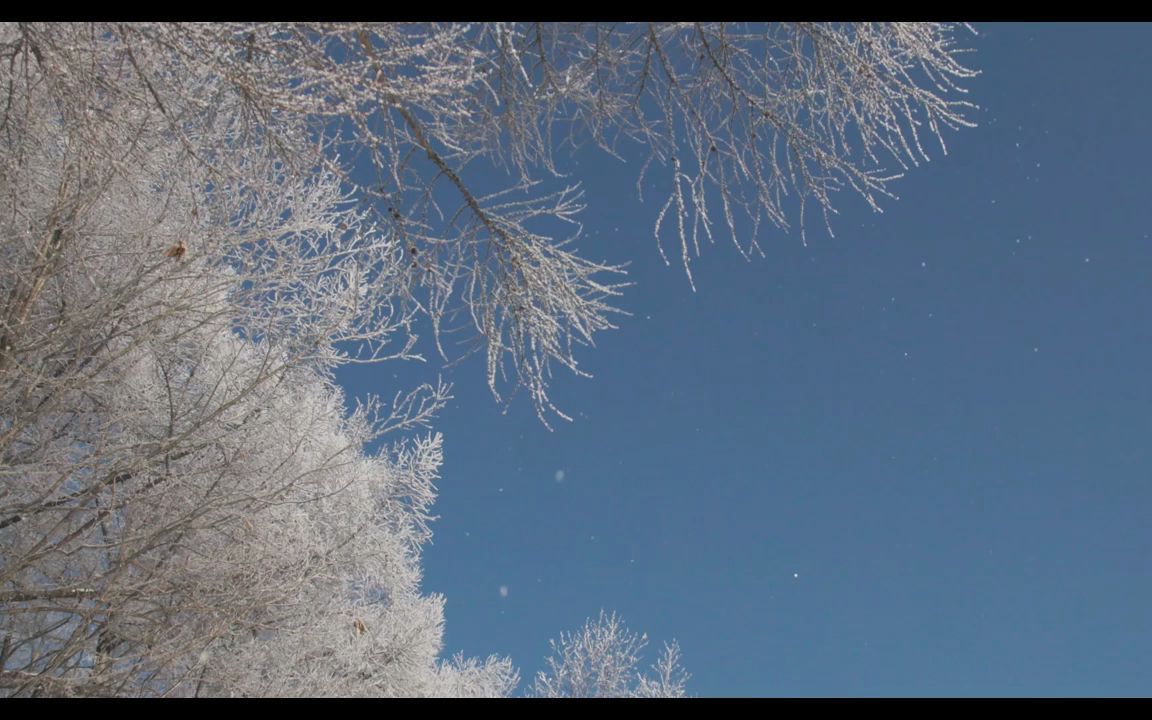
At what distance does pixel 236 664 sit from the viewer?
659cm

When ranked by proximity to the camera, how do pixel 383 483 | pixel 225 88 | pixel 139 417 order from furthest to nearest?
1. pixel 383 483
2. pixel 139 417
3. pixel 225 88

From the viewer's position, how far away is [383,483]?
11.7 metres

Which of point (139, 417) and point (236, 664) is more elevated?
point (139, 417)

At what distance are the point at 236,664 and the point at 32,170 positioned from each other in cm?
407
